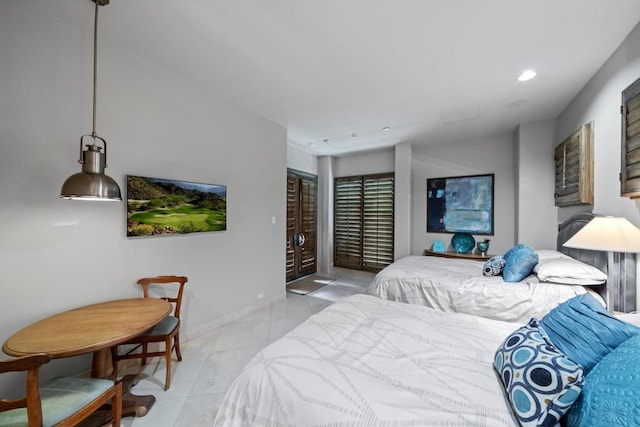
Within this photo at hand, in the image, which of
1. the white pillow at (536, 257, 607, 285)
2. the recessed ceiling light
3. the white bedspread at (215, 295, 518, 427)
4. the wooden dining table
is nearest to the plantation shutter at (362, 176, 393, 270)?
the recessed ceiling light

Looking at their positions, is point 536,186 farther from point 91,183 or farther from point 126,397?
point 126,397

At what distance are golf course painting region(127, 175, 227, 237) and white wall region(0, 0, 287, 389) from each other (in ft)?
0.28

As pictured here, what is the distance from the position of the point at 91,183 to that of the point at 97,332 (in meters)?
0.88

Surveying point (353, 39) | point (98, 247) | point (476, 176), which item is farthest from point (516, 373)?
point (476, 176)

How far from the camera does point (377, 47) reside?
2.04m

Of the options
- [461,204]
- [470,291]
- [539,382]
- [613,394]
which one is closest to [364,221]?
[461,204]

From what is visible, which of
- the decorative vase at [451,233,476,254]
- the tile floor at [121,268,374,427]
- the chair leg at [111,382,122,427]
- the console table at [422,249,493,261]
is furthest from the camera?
the decorative vase at [451,233,476,254]

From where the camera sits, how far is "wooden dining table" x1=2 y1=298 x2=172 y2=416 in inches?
52.4

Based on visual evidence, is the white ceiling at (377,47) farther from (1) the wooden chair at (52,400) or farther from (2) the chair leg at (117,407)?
(2) the chair leg at (117,407)

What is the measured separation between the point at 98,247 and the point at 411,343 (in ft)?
7.84

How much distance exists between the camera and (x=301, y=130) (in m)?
4.08

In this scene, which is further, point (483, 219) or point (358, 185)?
point (358, 185)

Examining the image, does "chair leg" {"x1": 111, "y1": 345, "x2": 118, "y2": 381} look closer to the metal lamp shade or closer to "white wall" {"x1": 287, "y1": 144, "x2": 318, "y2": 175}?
the metal lamp shade

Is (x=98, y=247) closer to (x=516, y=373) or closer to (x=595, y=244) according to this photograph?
→ (x=516, y=373)
